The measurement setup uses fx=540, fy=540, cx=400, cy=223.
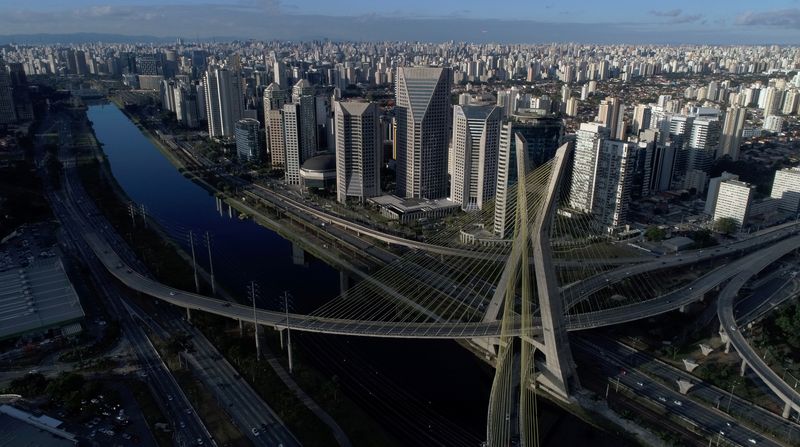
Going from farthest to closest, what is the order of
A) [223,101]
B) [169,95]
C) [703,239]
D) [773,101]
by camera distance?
[169,95], [773,101], [223,101], [703,239]

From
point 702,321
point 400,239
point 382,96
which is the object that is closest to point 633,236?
point 702,321

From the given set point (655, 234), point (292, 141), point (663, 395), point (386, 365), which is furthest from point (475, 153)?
point (663, 395)

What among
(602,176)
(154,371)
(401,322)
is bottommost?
(154,371)

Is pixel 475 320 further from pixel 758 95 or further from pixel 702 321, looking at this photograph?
pixel 758 95

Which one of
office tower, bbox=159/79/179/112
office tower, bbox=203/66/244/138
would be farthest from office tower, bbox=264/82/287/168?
office tower, bbox=159/79/179/112

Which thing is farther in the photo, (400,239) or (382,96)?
(382,96)

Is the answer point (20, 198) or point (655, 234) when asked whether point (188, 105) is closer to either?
point (20, 198)
